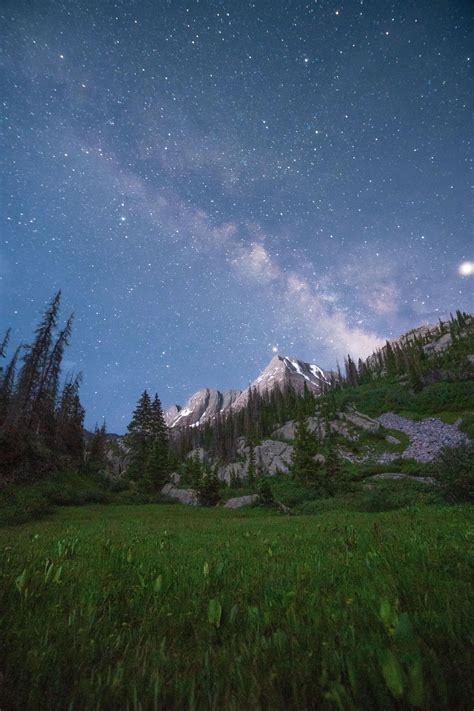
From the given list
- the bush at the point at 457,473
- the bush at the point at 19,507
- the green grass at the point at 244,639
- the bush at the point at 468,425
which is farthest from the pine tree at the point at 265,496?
the bush at the point at 468,425

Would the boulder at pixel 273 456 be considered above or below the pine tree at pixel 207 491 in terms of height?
above

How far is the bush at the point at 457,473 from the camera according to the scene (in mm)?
12805

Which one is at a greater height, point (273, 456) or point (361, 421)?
point (361, 421)

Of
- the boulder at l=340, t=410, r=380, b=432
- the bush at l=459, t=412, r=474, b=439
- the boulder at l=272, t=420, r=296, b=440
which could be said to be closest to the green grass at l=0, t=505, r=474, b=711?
the bush at l=459, t=412, r=474, b=439

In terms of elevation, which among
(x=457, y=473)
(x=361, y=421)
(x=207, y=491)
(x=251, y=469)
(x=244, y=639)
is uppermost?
(x=361, y=421)

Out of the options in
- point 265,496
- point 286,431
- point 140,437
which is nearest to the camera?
point 265,496

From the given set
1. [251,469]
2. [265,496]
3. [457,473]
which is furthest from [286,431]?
[457,473]

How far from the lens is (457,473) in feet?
43.3

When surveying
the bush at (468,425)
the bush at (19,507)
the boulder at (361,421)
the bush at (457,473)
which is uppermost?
the boulder at (361,421)

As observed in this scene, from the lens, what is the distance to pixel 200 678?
53.8 inches

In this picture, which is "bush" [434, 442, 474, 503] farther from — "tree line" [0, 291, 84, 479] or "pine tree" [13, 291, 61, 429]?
"pine tree" [13, 291, 61, 429]

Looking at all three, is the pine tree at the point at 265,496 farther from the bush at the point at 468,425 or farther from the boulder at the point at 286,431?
the boulder at the point at 286,431

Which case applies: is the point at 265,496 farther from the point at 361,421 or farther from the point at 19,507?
the point at 361,421

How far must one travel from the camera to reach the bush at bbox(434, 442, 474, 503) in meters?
12.8
